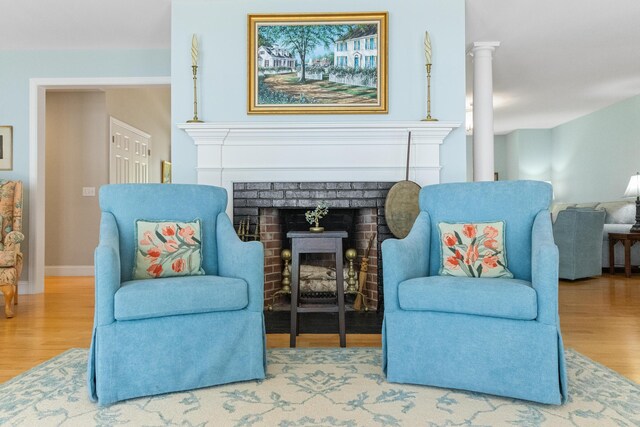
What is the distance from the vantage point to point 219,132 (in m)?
3.70

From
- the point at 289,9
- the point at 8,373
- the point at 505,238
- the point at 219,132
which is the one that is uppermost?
the point at 289,9

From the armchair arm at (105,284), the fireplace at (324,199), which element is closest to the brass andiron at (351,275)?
the fireplace at (324,199)

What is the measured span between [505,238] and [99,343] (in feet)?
6.36

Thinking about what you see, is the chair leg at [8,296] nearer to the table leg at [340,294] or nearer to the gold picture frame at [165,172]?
the table leg at [340,294]

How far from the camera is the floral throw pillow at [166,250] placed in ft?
7.85

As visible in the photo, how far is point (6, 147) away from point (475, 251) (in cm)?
485

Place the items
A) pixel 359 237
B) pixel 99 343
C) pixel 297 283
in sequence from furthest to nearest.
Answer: pixel 359 237
pixel 297 283
pixel 99 343

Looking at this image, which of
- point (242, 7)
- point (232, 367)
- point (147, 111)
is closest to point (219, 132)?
point (242, 7)

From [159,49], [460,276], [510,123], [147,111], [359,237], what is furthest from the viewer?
[510,123]

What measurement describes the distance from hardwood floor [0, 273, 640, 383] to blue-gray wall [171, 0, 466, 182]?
1377 millimetres

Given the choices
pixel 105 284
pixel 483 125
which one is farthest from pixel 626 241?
pixel 105 284

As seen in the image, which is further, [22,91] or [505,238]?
[22,91]

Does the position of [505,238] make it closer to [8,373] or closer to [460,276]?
[460,276]

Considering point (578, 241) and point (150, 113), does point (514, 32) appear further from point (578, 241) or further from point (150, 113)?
point (150, 113)
